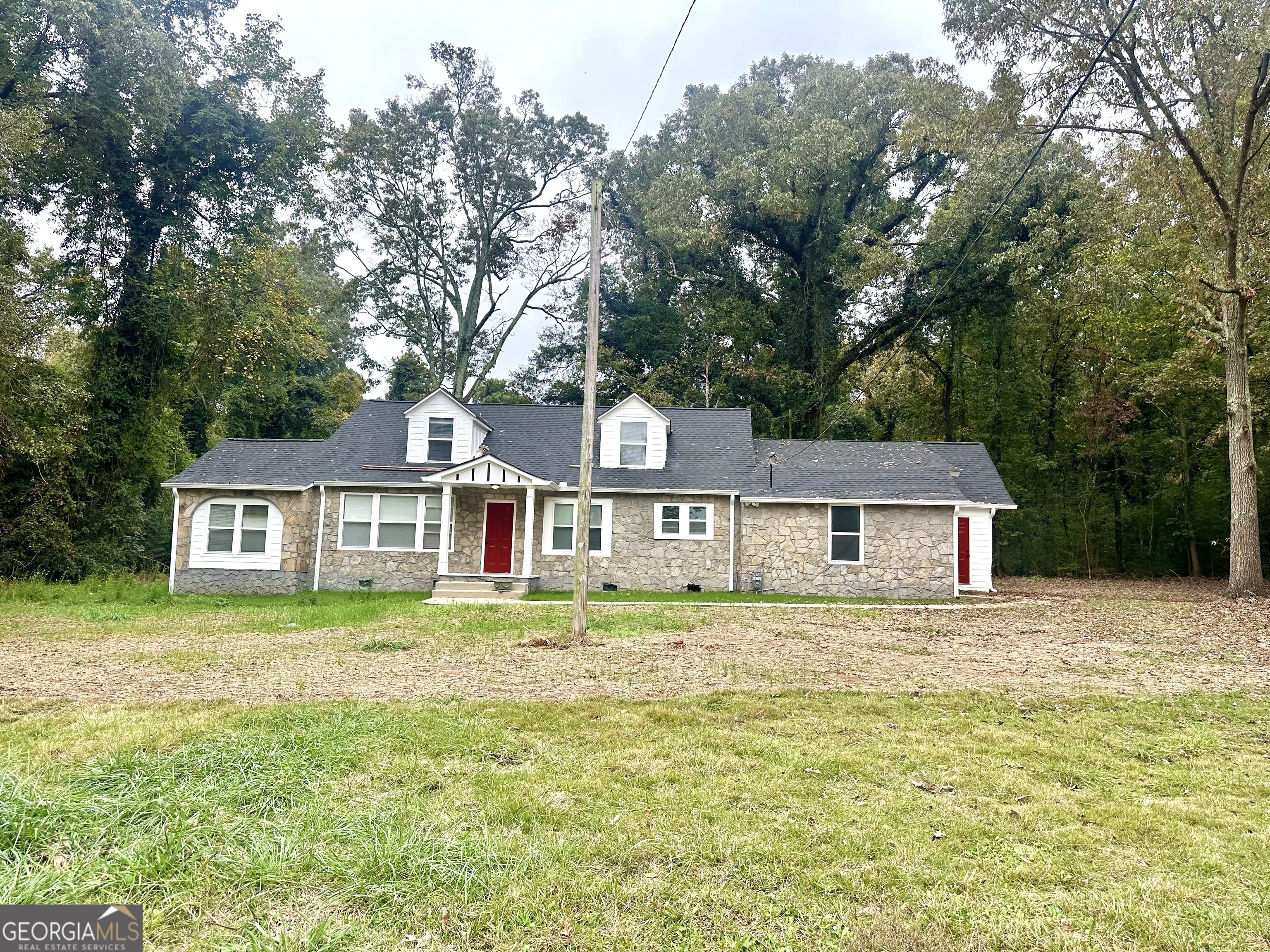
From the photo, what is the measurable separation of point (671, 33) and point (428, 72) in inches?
1000

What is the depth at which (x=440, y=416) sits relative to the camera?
64.2ft

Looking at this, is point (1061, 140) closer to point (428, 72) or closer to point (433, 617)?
point (433, 617)

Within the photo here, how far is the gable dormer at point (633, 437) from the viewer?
1923 cm

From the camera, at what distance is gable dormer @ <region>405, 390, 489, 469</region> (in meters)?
19.4

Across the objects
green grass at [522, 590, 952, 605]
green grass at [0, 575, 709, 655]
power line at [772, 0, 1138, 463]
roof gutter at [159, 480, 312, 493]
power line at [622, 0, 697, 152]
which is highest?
power line at [772, 0, 1138, 463]

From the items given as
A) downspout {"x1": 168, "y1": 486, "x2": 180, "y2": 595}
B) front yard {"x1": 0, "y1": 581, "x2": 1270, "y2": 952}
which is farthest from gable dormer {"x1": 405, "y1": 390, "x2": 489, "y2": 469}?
front yard {"x1": 0, "y1": 581, "x2": 1270, "y2": 952}

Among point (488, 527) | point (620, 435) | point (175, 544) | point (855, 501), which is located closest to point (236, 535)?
point (175, 544)

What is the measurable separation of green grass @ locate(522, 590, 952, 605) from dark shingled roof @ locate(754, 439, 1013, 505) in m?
2.43

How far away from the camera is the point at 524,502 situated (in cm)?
1867

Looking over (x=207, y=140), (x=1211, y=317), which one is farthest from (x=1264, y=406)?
(x=207, y=140)

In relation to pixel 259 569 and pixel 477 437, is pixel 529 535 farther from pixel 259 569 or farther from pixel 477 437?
pixel 259 569

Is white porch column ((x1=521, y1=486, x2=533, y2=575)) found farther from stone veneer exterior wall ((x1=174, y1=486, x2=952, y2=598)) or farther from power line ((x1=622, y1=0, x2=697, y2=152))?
power line ((x1=622, y1=0, x2=697, y2=152))

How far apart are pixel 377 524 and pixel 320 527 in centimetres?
135

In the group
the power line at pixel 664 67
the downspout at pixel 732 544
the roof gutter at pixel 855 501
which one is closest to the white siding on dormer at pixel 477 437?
the downspout at pixel 732 544
